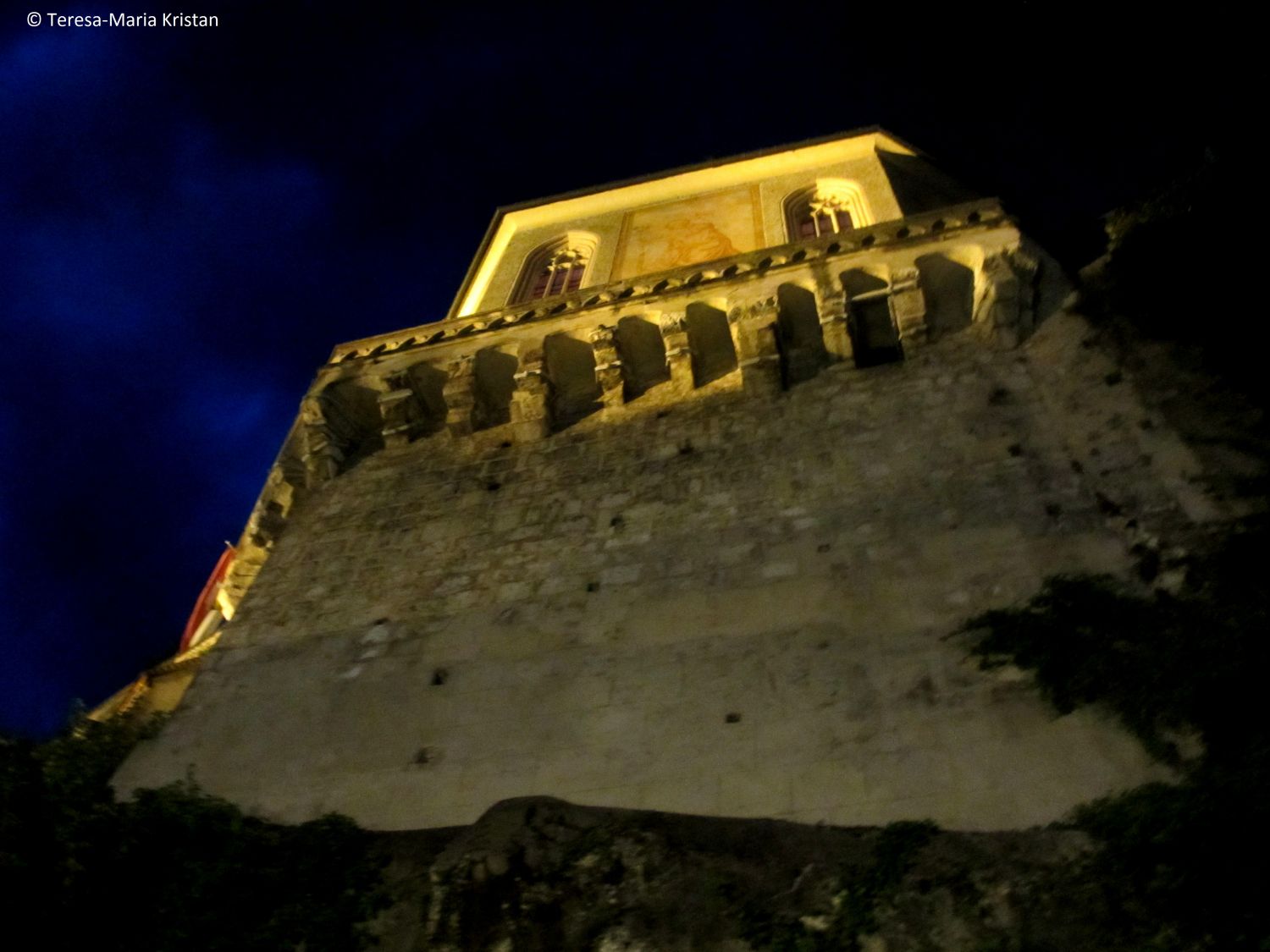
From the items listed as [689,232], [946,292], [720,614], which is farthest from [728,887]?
[689,232]

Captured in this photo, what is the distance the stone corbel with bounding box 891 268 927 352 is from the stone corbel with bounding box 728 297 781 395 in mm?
1313

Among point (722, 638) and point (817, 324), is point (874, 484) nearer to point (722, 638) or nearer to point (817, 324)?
point (722, 638)

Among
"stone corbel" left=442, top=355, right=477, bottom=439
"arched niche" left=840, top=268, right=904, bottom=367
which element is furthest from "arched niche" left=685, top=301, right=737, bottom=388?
"stone corbel" left=442, top=355, right=477, bottom=439

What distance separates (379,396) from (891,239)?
248 inches

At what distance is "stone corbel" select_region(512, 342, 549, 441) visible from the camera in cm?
1048

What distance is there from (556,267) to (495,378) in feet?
16.9

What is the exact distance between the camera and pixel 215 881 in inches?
223

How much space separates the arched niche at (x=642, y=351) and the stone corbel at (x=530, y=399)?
38.9 inches

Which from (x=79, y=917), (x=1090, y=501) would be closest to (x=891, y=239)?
(x=1090, y=501)

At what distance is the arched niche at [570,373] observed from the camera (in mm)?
10914

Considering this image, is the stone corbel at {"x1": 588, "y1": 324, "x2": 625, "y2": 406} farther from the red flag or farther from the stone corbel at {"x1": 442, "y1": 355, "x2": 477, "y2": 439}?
the red flag

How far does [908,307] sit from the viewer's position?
1017 cm

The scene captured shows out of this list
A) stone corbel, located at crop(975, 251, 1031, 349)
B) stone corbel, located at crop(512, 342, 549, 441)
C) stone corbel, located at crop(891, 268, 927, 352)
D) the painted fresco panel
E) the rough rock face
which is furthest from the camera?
the painted fresco panel

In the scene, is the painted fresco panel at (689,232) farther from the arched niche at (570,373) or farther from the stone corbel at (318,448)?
the stone corbel at (318,448)
